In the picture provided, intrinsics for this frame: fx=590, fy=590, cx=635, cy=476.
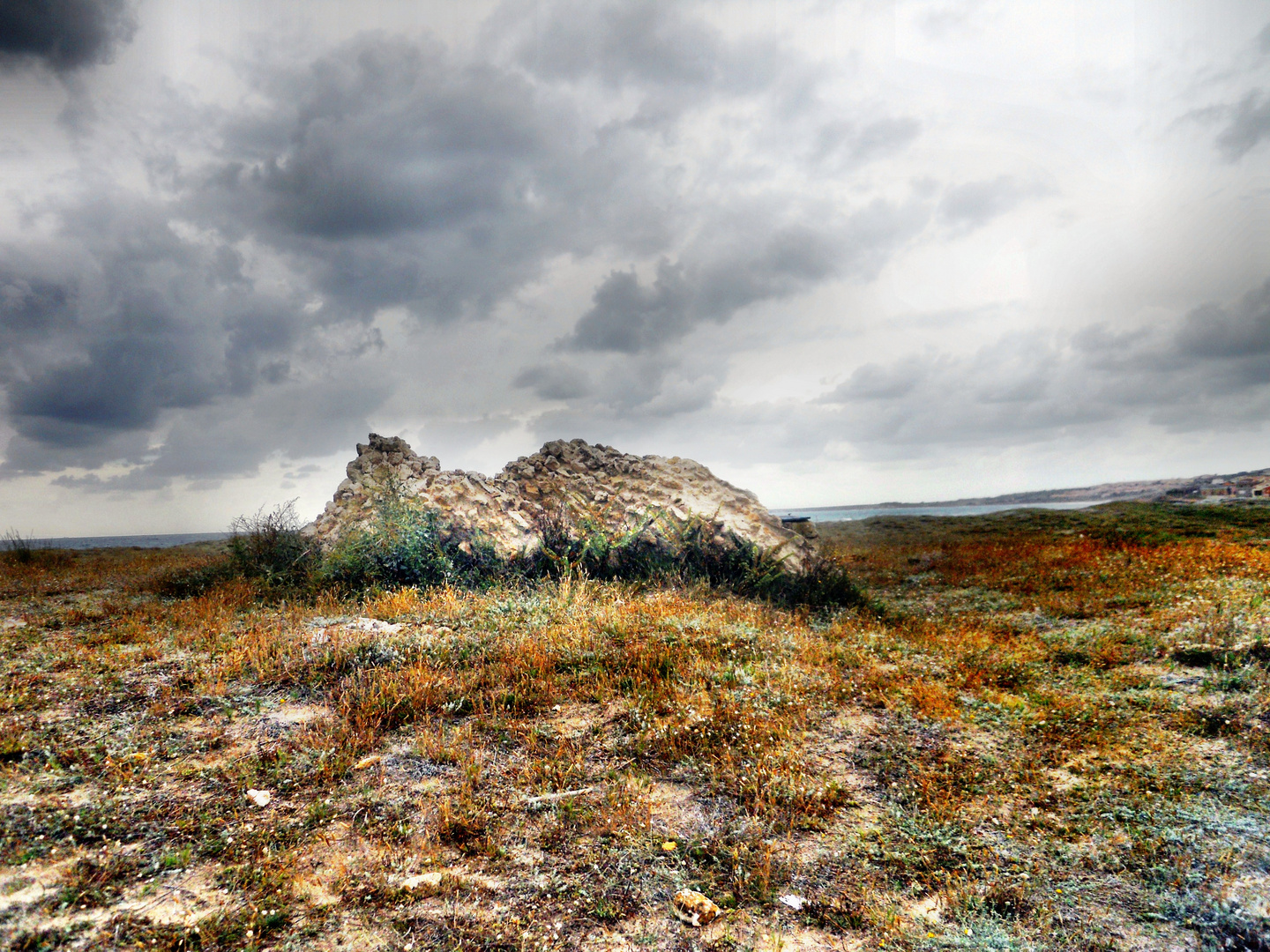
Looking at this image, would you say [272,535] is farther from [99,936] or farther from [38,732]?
[99,936]

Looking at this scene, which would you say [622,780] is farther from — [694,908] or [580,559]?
[580,559]

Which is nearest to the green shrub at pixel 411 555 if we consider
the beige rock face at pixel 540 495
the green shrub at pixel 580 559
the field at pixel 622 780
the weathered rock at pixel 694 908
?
the green shrub at pixel 580 559

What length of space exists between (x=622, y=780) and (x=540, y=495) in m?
13.4

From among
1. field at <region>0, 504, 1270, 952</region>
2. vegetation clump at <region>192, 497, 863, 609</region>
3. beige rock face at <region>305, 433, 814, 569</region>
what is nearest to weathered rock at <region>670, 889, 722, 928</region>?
Answer: field at <region>0, 504, 1270, 952</region>

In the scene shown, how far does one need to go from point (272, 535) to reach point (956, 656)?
54.9 feet

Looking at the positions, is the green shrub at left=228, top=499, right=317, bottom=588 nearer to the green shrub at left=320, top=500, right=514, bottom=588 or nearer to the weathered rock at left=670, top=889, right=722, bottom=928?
the green shrub at left=320, top=500, right=514, bottom=588

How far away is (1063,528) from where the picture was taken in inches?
1198

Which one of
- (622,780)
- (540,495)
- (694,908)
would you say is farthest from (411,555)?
(694,908)

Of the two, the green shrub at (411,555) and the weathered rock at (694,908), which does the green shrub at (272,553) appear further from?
the weathered rock at (694,908)

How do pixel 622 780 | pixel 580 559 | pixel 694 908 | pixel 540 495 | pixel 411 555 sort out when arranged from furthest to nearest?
pixel 540 495 < pixel 580 559 < pixel 411 555 < pixel 622 780 < pixel 694 908

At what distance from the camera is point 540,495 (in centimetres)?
1875

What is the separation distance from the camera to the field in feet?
13.6

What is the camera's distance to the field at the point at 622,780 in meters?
4.14

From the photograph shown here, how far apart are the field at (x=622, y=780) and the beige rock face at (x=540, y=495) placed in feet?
15.1
